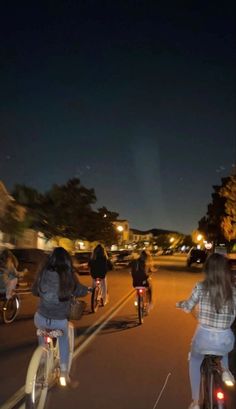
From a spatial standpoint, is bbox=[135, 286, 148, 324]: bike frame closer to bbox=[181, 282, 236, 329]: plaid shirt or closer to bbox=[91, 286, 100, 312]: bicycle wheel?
bbox=[91, 286, 100, 312]: bicycle wheel

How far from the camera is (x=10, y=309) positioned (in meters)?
13.1

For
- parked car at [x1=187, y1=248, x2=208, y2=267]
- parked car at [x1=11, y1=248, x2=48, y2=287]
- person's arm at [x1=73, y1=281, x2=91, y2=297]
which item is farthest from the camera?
parked car at [x1=187, y1=248, x2=208, y2=267]

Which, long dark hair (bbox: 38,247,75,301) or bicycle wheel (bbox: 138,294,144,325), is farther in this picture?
bicycle wheel (bbox: 138,294,144,325)

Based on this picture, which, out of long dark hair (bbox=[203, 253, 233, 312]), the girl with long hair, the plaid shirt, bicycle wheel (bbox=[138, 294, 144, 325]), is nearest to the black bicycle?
the plaid shirt

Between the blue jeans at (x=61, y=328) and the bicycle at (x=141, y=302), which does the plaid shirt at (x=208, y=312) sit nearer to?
the blue jeans at (x=61, y=328)

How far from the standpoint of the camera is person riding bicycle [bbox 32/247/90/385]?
6.34m

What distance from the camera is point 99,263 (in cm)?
1509

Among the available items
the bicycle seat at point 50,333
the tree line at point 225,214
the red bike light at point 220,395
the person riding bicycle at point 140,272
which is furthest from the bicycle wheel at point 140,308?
the tree line at point 225,214

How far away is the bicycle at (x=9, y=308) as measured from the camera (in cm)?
1283

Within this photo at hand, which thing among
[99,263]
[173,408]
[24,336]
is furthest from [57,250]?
[99,263]

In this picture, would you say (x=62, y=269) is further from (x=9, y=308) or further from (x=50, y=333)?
(x=9, y=308)

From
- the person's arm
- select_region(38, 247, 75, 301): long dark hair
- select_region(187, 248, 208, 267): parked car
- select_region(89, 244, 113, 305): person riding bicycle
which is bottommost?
the person's arm

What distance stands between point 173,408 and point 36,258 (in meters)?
14.2

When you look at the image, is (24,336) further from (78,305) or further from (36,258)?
(36,258)
